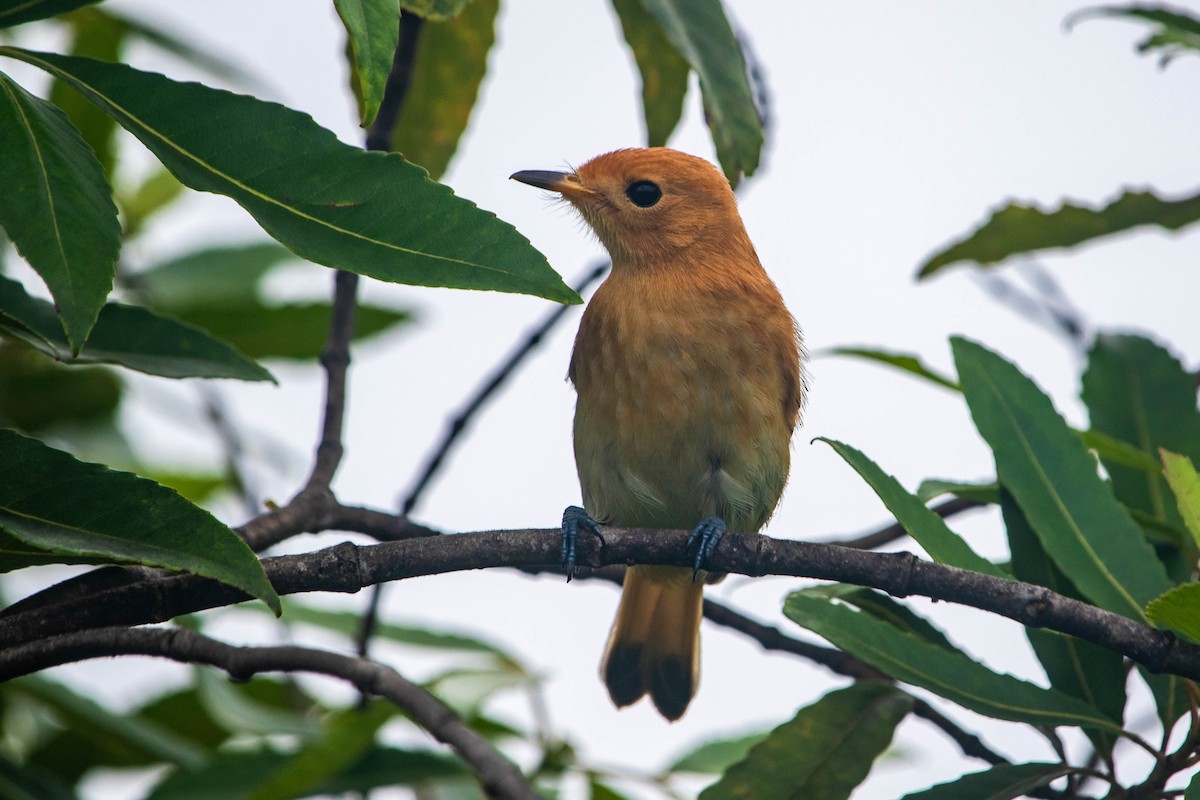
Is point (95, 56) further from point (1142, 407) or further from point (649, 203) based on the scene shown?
point (1142, 407)

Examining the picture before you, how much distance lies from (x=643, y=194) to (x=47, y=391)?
2227 millimetres

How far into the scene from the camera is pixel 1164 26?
11.6ft

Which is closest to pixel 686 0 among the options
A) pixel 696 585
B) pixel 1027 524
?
pixel 1027 524

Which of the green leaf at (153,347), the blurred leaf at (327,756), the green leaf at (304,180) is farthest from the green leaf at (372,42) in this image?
the blurred leaf at (327,756)

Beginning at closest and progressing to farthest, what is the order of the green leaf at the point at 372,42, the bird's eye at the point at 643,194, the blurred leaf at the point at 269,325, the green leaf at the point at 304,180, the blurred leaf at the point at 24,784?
the green leaf at the point at 372,42
the green leaf at the point at 304,180
the blurred leaf at the point at 24,784
the blurred leaf at the point at 269,325
the bird's eye at the point at 643,194

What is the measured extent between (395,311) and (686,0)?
67.1 inches

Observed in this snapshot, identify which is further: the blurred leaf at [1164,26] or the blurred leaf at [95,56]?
the blurred leaf at [95,56]

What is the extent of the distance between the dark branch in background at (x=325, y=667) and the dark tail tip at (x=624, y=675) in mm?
1961

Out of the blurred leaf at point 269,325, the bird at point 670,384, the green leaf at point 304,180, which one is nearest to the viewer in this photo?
the green leaf at point 304,180

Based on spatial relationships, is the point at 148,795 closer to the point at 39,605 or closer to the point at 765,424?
the point at 39,605

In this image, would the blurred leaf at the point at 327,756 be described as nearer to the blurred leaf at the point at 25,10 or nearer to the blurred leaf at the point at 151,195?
the blurred leaf at the point at 25,10

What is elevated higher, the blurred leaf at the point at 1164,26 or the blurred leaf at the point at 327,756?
the blurred leaf at the point at 1164,26

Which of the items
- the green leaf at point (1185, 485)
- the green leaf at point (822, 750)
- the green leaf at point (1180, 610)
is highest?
the green leaf at point (1185, 485)

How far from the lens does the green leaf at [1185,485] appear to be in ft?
8.72
